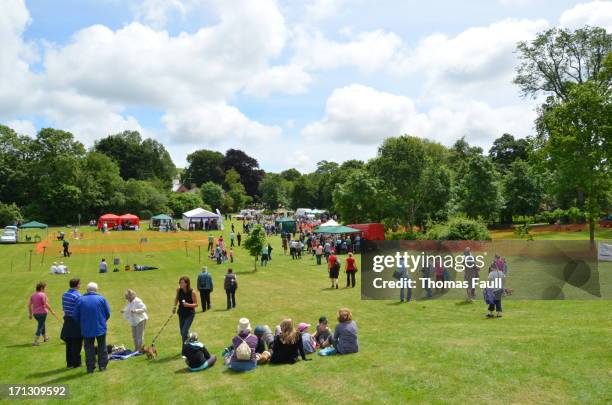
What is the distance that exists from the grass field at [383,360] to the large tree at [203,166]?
104m

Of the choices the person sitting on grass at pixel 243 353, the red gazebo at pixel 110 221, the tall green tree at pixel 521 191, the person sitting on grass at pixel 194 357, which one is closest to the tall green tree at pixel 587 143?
the person sitting on grass at pixel 243 353

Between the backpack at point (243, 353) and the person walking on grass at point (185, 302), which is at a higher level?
the person walking on grass at point (185, 302)

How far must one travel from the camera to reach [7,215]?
66.6m

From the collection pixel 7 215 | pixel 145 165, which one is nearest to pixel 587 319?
pixel 7 215

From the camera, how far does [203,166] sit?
12325 cm

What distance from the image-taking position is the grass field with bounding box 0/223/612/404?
293 inches

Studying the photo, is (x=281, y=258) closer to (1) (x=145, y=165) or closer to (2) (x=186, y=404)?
(2) (x=186, y=404)

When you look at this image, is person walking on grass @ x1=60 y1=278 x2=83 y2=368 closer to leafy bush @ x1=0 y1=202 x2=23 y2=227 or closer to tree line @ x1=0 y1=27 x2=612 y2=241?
tree line @ x1=0 y1=27 x2=612 y2=241

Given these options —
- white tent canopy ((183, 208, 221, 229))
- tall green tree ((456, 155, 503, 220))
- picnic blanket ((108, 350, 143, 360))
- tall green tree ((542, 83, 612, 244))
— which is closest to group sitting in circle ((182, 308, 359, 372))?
picnic blanket ((108, 350, 143, 360))

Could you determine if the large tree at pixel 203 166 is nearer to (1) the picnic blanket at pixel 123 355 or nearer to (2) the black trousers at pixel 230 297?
(2) the black trousers at pixel 230 297

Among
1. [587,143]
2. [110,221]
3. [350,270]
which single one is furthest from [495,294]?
[110,221]

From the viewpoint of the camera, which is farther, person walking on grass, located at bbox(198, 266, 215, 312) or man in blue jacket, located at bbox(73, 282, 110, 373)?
person walking on grass, located at bbox(198, 266, 215, 312)

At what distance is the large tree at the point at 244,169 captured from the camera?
120375 millimetres

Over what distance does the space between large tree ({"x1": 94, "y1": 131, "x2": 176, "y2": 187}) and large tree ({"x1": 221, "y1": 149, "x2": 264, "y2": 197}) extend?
605 inches
